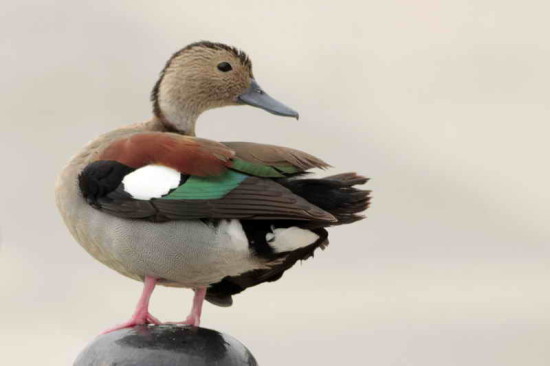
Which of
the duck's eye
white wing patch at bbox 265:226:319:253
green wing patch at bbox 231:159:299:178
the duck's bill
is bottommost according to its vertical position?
white wing patch at bbox 265:226:319:253

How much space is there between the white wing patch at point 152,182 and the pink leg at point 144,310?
0.48 meters

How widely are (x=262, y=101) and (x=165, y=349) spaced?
62.9 inches

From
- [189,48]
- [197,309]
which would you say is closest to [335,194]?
[197,309]

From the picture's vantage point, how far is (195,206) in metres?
5.12

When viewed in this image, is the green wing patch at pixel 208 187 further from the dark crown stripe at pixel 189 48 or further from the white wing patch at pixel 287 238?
the dark crown stripe at pixel 189 48

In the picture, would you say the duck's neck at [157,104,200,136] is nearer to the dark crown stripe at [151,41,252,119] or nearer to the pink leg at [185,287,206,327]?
the dark crown stripe at [151,41,252,119]

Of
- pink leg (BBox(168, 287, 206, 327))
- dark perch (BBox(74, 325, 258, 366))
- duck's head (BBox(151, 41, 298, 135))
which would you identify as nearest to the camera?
dark perch (BBox(74, 325, 258, 366))

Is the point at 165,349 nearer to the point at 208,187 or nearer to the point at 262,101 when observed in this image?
the point at 208,187

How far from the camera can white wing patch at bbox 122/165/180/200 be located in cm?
516

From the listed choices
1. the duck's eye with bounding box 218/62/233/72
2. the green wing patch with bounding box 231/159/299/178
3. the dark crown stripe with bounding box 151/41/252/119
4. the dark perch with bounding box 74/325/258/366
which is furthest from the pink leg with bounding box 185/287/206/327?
the duck's eye with bounding box 218/62/233/72

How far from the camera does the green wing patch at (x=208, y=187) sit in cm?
512

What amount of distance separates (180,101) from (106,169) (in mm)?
684

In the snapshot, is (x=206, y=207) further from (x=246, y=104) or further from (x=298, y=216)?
(x=246, y=104)

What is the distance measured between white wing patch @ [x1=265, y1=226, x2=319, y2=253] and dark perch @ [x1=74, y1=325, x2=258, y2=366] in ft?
1.80
